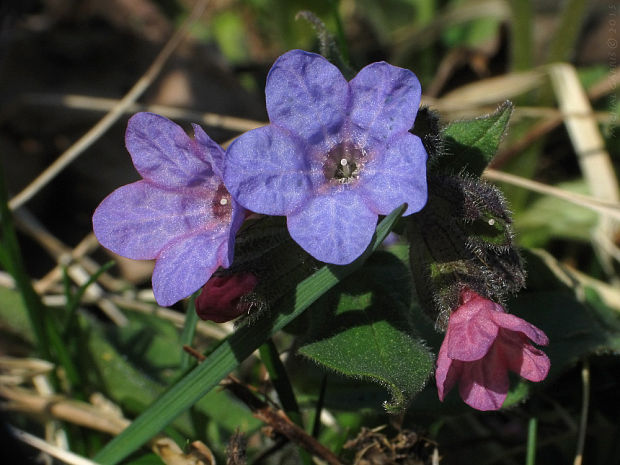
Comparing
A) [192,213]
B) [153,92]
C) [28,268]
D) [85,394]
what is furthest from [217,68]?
[192,213]

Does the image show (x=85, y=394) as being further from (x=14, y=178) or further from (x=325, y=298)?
(x=14, y=178)

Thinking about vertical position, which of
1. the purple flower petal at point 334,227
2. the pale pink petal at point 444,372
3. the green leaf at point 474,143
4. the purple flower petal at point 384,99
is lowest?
the pale pink petal at point 444,372

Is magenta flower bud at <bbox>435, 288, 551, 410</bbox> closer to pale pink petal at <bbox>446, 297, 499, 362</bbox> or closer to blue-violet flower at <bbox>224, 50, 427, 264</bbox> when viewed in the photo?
pale pink petal at <bbox>446, 297, 499, 362</bbox>

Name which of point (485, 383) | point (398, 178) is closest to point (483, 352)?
point (485, 383)

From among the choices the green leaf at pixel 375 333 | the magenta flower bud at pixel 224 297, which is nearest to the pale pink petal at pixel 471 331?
the green leaf at pixel 375 333

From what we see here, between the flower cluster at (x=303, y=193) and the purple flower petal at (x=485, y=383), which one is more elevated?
the flower cluster at (x=303, y=193)

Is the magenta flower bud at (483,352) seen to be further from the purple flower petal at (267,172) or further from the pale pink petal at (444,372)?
the purple flower petal at (267,172)
